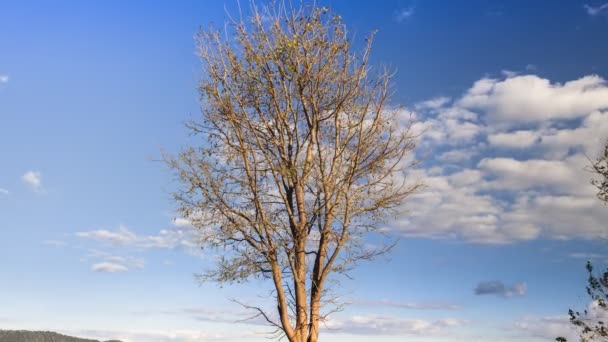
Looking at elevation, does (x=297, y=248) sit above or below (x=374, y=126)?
below

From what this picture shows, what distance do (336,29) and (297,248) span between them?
7747 millimetres

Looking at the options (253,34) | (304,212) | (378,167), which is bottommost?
(304,212)

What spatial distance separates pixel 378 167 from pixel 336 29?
199 inches

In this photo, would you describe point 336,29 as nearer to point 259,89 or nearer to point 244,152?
point 259,89

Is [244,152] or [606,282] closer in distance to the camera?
[244,152]

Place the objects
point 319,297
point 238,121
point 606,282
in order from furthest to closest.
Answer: point 606,282
point 238,121
point 319,297

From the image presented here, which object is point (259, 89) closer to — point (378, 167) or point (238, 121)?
point (238, 121)

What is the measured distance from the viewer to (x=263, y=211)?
1864cm

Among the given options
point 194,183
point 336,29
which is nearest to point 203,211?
point 194,183

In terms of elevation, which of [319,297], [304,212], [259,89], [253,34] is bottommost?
[319,297]

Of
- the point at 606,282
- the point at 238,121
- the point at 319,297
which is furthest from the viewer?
the point at 606,282

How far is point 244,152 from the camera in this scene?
19.2 m

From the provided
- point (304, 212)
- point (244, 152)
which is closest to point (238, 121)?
point (244, 152)

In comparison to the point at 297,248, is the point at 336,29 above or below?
above
